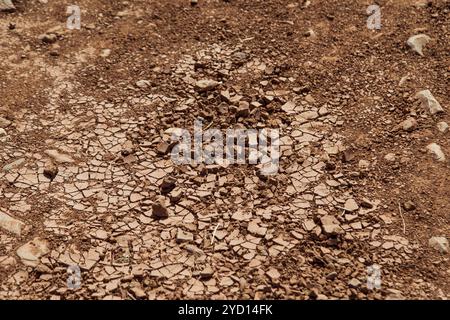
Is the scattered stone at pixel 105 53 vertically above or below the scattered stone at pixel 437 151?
above

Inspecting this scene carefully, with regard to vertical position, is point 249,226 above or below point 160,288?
above

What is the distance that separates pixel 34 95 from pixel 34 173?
1062mm

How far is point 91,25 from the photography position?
18.8 ft

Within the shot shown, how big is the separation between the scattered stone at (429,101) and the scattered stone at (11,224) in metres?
3.57

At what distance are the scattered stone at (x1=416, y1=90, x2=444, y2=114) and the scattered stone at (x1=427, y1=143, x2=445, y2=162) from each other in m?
0.42

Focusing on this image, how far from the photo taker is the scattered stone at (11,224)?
380cm

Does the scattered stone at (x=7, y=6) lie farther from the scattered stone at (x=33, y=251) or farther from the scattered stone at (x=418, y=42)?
the scattered stone at (x=418, y=42)

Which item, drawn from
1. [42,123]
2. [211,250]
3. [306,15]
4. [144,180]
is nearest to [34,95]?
[42,123]

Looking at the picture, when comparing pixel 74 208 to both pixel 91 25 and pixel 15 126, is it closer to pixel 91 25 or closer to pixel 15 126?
pixel 15 126

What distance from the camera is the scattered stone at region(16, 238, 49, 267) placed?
11.8 ft

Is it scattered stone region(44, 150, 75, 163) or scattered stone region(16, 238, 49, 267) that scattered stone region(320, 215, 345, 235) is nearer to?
scattered stone region(16, 238, 49, 267)

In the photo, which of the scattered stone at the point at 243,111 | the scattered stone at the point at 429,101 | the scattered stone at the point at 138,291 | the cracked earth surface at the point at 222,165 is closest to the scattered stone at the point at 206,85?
the cracked earth surface at the point at 222,165

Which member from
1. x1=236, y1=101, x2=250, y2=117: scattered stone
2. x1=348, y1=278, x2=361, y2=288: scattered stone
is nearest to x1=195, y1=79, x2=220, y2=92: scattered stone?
x1=236, y1=101, x2=250, y2=117: scattered stone

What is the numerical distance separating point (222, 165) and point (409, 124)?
169 cm
